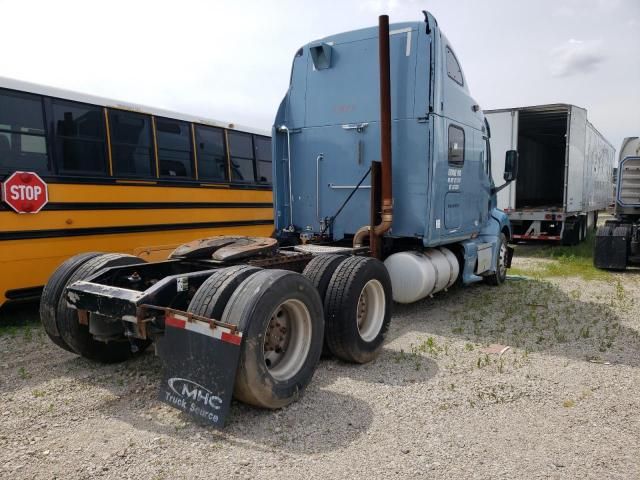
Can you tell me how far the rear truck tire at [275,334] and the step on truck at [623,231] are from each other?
8.71 meters

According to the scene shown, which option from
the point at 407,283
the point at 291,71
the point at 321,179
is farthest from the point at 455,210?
the point at 291,71

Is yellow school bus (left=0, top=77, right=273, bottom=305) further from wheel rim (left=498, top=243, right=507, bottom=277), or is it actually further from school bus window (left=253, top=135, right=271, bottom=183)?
wheel rim (left=498, top=243, right=507, bottom=277)

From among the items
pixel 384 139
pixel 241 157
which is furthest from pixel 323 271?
pixel 241 157

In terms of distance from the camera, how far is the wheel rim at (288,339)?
371 centimetres

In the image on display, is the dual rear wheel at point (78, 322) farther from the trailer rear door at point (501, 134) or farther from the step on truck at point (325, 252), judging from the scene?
the trailer rear door at point (501, 134)

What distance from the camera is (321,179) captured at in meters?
6.76

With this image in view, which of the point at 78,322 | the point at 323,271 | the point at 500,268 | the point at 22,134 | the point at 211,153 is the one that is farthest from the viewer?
the point at 500,268

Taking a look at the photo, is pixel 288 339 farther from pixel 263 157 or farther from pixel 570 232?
pixel 570 232

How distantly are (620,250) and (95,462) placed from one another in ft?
34.4

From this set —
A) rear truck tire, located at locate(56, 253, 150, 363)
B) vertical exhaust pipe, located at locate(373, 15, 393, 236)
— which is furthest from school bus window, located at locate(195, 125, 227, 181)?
rear truck tire, located at locate(56, 253, 150, 363)

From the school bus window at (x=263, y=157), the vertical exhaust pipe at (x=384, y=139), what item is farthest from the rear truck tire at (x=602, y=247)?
the school bus window at (x=263, y=157)

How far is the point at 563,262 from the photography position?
1154 cm

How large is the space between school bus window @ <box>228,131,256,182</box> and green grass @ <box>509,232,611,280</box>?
5.60 meters

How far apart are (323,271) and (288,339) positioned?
3.02ft
